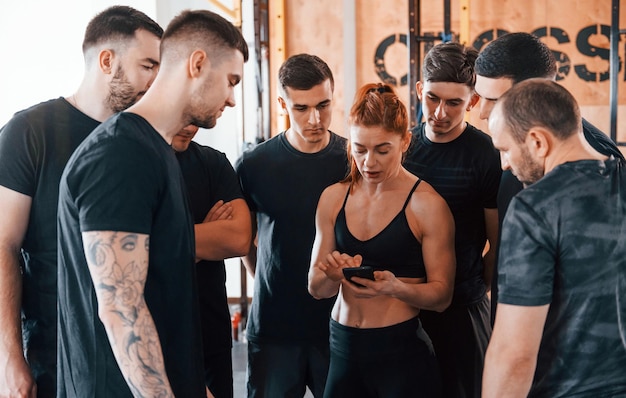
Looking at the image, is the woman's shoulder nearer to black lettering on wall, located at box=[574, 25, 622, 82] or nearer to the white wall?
the white wall

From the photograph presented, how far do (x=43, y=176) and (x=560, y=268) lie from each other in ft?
4.66

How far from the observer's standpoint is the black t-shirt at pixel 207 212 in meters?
2.38

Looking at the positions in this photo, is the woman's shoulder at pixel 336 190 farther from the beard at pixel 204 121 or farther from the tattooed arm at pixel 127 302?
the tattooed arm at pixel 127 302

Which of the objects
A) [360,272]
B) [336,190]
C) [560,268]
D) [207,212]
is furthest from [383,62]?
[560,268]

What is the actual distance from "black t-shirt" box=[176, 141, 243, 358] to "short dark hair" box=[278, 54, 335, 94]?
510 millimetres

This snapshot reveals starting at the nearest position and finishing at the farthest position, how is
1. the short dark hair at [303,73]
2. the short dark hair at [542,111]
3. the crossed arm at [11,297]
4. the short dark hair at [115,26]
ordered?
the short dark hair at [542,111] < the crossed arm at [11,297] < the short dark hair at [115,26] < the short dark hair at [303,73]

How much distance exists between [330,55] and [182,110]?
13.8ft

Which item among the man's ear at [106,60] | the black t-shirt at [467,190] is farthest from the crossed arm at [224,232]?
the black t-shirt at [467,190]

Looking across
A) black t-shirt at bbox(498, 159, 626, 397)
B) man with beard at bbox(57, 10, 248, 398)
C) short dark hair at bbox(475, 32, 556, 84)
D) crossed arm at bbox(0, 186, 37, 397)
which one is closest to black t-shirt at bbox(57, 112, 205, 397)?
man with beard at bbox(57, 10, 248, 398)

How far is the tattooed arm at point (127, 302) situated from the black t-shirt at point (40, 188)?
559 mm

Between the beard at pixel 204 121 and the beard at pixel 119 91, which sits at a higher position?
the beard at pixel 119 91

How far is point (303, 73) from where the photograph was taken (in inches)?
108

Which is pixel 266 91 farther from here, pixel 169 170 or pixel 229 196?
pixel 169 170

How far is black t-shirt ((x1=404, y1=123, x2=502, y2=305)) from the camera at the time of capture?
99.8 inches
